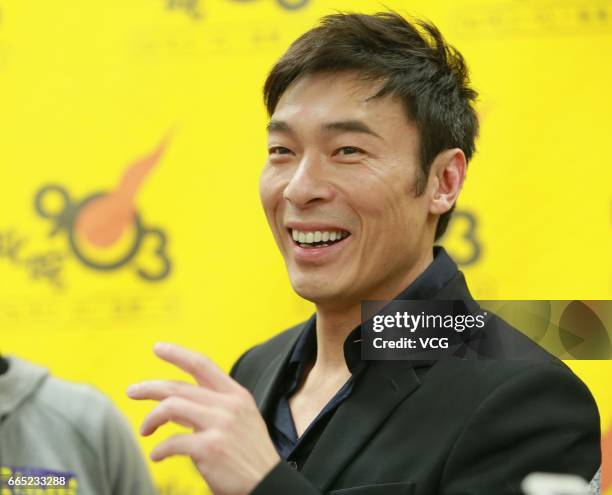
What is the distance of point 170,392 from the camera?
0.96 m

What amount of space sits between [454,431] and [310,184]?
34 centimetres

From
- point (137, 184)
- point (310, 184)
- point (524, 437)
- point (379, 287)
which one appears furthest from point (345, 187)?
point (137, 184)

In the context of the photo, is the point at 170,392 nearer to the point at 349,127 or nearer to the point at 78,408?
the point at 78,408

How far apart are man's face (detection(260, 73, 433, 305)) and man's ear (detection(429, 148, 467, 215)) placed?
2 centimetres

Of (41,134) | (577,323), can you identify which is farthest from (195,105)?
(577,323)

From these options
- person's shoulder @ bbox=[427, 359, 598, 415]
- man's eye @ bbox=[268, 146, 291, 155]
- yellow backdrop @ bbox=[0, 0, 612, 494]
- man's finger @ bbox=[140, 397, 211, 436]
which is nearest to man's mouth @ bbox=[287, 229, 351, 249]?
man's eye @ bbox=[268, 146, 291, 155]

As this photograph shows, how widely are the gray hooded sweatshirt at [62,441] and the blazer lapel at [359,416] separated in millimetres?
213

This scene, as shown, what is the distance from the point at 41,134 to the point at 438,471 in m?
1.13

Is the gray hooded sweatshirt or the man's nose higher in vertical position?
the man's nose

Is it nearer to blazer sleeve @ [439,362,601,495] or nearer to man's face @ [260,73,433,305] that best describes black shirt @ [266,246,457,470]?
man's face @ [260,73,433,305]

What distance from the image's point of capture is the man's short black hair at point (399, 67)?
1250mm

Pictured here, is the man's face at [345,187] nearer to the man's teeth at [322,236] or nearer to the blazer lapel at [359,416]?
the man's teeth at [322,236]

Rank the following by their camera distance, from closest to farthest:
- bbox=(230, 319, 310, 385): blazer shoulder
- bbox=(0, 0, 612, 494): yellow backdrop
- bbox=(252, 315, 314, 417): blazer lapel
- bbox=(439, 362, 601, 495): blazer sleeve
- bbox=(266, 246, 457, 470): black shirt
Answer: bbox=(439, 362, 601, 495): blazer sleeve < bbox=(266, 246, 457, 470): black shirt < bbox=(252, 315, 314, 417): blazer lapel < bbox=(230, 319, 310, 385): blazer shoulder < bbox=(0, 0, 612, 494): yellow backdrop

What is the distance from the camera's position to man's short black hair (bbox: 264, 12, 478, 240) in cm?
125
